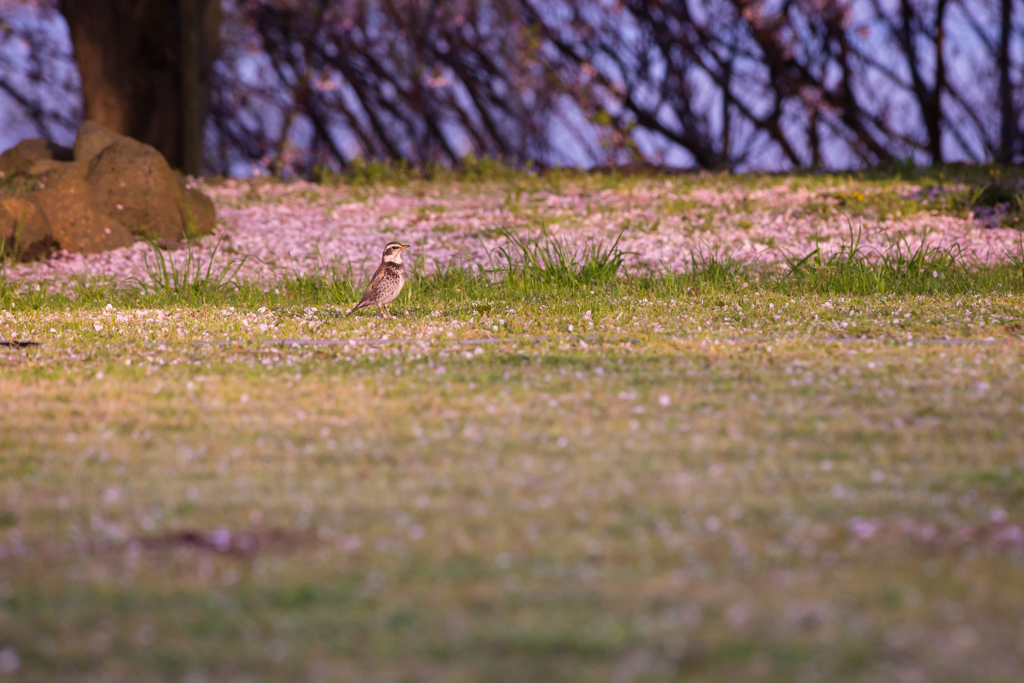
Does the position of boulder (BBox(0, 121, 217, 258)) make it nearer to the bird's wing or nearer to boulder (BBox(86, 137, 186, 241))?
boulder (BBox(86, 137, 186, 241))

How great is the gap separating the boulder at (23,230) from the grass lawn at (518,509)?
4.52 m

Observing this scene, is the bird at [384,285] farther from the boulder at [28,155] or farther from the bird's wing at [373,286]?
the boulder at [28,155]

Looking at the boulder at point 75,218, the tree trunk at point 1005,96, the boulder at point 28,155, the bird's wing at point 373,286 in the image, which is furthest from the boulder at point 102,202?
the tree trunk at point 1005,96

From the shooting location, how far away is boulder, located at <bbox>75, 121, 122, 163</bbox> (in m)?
11.6

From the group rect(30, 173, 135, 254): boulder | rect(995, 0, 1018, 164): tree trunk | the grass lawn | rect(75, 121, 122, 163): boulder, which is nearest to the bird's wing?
the grass lawn

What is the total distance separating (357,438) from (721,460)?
4.40ft

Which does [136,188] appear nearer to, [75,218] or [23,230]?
[75,218]

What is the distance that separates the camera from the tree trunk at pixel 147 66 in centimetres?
1533

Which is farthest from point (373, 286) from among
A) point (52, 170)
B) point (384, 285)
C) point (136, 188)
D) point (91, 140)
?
point (91, 140)

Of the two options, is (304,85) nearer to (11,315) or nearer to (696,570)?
(11,315)

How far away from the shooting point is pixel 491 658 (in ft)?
7.35

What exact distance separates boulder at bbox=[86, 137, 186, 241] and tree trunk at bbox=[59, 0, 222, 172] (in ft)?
14.7

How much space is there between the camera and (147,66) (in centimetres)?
1594

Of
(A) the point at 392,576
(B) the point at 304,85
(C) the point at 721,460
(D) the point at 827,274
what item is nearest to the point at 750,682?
(A) the point at 392,576
